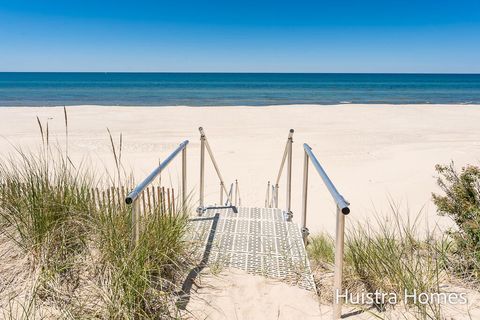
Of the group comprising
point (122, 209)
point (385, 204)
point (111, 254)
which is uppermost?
point (122, 209)

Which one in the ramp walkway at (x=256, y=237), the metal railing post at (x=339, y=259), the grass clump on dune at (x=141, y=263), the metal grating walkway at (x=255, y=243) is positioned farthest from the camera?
the metal grating walkway at (x=255, y=243)

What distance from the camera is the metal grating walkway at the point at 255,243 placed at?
3.64 m

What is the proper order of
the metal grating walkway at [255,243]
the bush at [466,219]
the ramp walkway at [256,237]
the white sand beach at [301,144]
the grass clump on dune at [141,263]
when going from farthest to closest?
the white sand beach at [301,144], the metal grating walkway at [255,243], the bush at [466,219], the ramp walkway at [256,237], the grass clump on dune at [141,263]

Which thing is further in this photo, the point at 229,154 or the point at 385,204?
the point at 229,154

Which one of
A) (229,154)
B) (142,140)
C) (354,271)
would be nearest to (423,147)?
(229,154)

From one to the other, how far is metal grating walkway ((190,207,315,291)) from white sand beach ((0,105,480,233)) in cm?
85

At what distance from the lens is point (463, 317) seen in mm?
2791

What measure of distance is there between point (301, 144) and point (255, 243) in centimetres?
1117

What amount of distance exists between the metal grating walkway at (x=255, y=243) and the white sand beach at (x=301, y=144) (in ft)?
2.78

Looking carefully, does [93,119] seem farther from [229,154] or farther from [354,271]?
[354,271]

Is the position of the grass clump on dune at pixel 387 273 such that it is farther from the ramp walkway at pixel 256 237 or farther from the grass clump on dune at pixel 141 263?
the grass clump on dune at pixel 141 263

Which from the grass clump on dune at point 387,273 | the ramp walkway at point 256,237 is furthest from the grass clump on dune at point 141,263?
the grass clump on dune at point 387,273

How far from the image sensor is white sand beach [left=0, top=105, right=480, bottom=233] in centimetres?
902

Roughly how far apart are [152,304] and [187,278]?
643 millimetres
